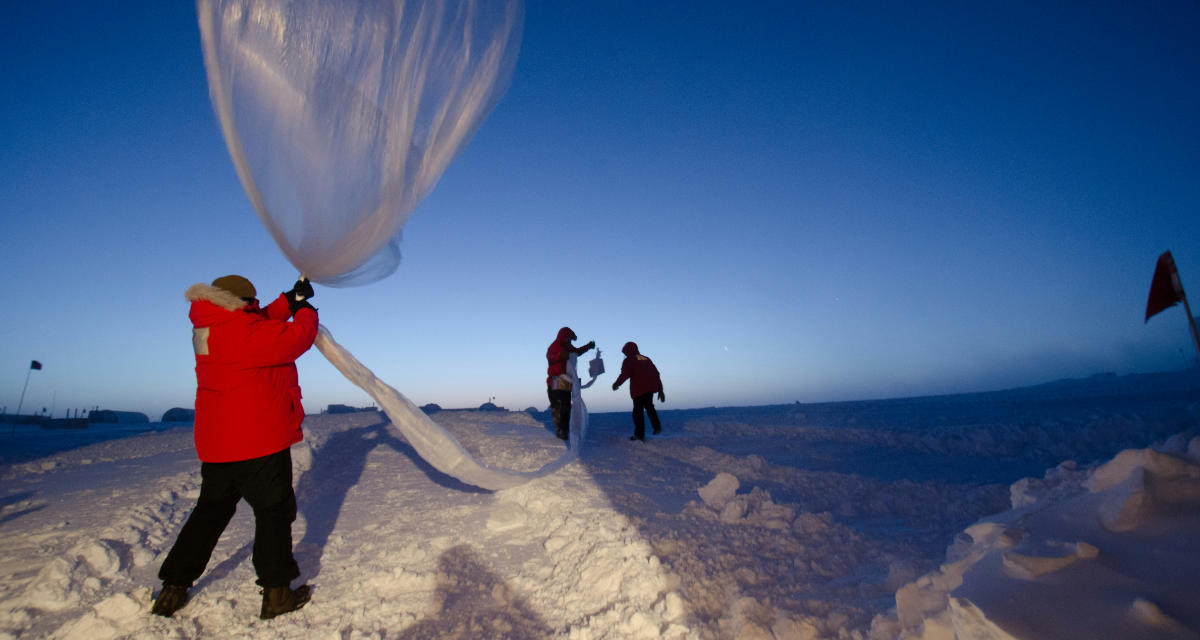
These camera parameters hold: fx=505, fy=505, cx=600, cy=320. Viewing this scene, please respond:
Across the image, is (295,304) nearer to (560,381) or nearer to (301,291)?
(301,291)

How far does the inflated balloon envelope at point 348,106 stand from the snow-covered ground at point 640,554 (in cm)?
101

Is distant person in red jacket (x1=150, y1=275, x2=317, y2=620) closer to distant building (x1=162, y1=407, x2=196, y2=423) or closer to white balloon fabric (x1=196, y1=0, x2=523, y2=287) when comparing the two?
white balloon fabric (x1=196, y1=0, x2=523, y2=287)

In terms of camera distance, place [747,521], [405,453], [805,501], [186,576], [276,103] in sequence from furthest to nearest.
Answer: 1. [405,453]
2. [805,501]
3. [747,521]
4. [276,103]
5. [186,576]

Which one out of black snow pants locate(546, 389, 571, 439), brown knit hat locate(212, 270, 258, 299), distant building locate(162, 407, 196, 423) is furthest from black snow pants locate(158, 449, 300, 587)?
distant building locate(162, 407, 196, 423)

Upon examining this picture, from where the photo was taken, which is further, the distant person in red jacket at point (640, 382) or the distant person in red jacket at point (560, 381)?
the distant person in red jacket at point (640, 382)

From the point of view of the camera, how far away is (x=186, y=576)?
2.49 meters

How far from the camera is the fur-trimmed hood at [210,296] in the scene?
2549 millimetres

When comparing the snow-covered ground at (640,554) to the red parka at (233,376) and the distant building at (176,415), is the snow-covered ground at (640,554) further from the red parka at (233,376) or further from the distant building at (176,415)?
the distant building at (176,415)

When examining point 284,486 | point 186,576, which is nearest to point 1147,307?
point 284,486

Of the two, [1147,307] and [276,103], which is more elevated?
[276,103]

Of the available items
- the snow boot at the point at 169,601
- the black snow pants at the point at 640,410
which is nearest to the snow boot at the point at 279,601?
the snow boot at the point at 169,601

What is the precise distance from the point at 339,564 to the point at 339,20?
10.3 ft

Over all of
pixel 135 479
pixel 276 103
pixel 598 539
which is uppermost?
pixel 276 103

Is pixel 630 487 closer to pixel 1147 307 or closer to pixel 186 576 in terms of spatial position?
pixel 186 576
